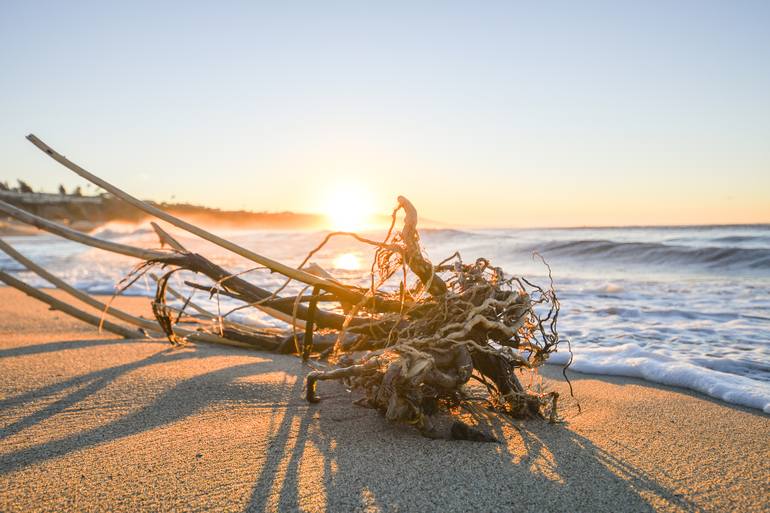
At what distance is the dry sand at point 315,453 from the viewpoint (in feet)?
4.11

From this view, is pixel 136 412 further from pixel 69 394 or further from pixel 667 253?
pixel 667 253

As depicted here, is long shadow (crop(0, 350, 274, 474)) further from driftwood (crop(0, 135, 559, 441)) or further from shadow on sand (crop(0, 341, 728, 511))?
driftwood (crop(0, 135, 559, 441))

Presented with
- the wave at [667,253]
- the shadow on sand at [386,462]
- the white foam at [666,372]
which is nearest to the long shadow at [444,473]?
the shadow on sand at [386,462]

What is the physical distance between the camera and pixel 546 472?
1.44m

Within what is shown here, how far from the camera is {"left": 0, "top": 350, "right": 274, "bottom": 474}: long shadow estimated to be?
4.75ft

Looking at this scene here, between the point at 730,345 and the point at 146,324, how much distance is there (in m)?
3.90

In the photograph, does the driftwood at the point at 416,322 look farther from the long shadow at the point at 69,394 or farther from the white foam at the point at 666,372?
the white foam at the point at 666,372

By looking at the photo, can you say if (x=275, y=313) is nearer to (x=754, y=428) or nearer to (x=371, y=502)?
(x=371, y=502)

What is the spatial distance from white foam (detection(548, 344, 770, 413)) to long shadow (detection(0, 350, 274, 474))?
1988mm

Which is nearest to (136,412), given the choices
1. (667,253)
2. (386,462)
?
(386,462)

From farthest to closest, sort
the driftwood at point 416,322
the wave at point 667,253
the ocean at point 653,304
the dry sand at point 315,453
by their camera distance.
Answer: the wave at point 667,253
the ocean at point 653,304
the driftwood at point 416,322
the dry sand at point 315,453

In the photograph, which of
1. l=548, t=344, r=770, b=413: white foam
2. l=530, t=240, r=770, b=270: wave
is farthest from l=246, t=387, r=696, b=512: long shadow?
l=530, t=240, r=770, b=270: wave

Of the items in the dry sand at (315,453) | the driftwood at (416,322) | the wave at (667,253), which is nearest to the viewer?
the dry sand at (315,453)

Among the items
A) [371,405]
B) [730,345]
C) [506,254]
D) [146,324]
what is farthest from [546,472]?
[506,254]
